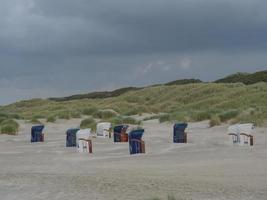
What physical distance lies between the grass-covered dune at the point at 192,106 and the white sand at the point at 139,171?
8.65 meters

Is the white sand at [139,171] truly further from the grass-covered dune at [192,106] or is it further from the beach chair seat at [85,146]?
the grass-covered dune at [192,106]

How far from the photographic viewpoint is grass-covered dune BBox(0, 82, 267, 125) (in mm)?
36438

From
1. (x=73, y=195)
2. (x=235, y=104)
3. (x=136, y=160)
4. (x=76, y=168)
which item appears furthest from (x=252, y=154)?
(x=235, y=104)

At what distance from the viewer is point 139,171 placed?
55.9ft

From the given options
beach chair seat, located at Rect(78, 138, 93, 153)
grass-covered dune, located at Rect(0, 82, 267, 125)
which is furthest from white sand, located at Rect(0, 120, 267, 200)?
grass-covered dune, located at Rect(0, 82, 267, 125)

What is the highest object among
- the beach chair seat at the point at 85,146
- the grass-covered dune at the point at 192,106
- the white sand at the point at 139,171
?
the grass-covered dune at the point at 192,106

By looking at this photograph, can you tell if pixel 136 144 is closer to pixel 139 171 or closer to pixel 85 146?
pixel 85 146

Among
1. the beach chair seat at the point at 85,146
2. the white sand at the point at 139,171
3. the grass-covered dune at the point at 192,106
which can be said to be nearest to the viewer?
the white sand at the point at 139,171

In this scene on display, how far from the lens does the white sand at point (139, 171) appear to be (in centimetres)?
1338

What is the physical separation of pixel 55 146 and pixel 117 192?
14401 mm

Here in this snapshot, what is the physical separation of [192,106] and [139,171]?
38535 millimetres

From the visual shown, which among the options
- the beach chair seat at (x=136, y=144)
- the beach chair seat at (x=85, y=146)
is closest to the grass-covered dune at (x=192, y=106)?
the beach chair seat at (x=136, y=144)

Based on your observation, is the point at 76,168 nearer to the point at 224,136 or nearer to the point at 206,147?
the point at 206,147

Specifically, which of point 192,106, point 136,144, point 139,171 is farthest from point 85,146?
point 192,106
